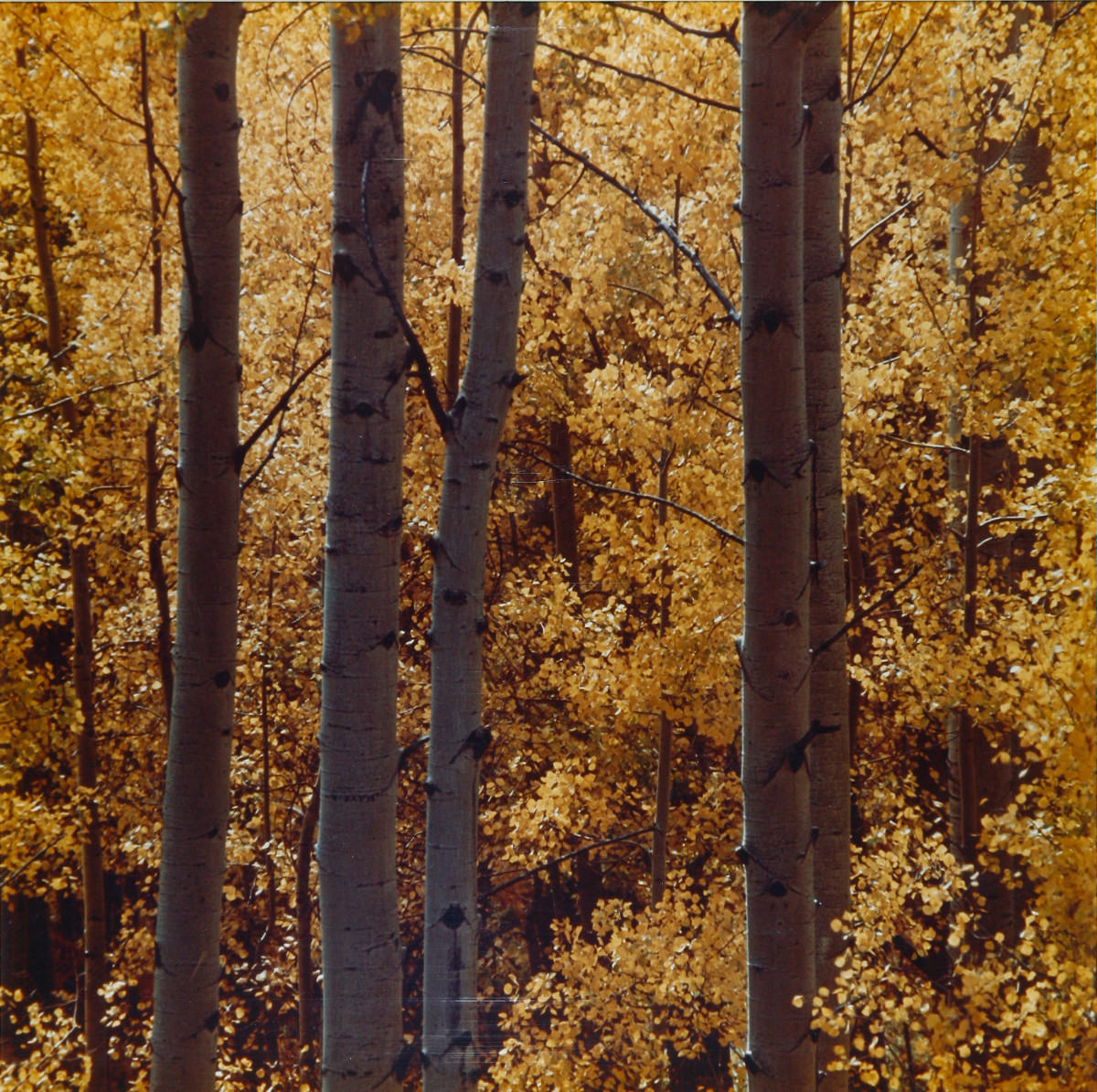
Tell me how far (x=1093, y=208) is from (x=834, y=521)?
2.39 metres

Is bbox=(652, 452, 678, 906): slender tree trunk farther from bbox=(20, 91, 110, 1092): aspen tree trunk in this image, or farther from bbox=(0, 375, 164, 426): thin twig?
bbox=(20, 91, 110, 1092): aspen tree trunk

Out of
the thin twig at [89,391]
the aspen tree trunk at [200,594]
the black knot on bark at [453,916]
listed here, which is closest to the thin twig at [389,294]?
the aspen tree trunk at [200,594]

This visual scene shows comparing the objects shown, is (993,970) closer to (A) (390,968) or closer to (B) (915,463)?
(A) (390,968)

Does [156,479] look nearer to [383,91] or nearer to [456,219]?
[456,219]

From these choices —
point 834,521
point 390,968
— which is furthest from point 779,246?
point 390,968

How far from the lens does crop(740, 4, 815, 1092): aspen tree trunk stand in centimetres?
186

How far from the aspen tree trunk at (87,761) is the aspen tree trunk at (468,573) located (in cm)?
338

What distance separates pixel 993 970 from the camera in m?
3.24

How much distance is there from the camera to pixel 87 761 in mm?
4992

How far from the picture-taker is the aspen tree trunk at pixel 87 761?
15.3 ft

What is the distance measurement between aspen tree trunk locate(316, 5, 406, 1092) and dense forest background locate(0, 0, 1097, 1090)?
1.21 meters

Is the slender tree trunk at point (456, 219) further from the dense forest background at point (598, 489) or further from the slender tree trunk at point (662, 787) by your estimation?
the slender tree trunk at point (662, 787)

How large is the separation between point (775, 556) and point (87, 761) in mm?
4378

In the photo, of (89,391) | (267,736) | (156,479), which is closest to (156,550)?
(156,479)
